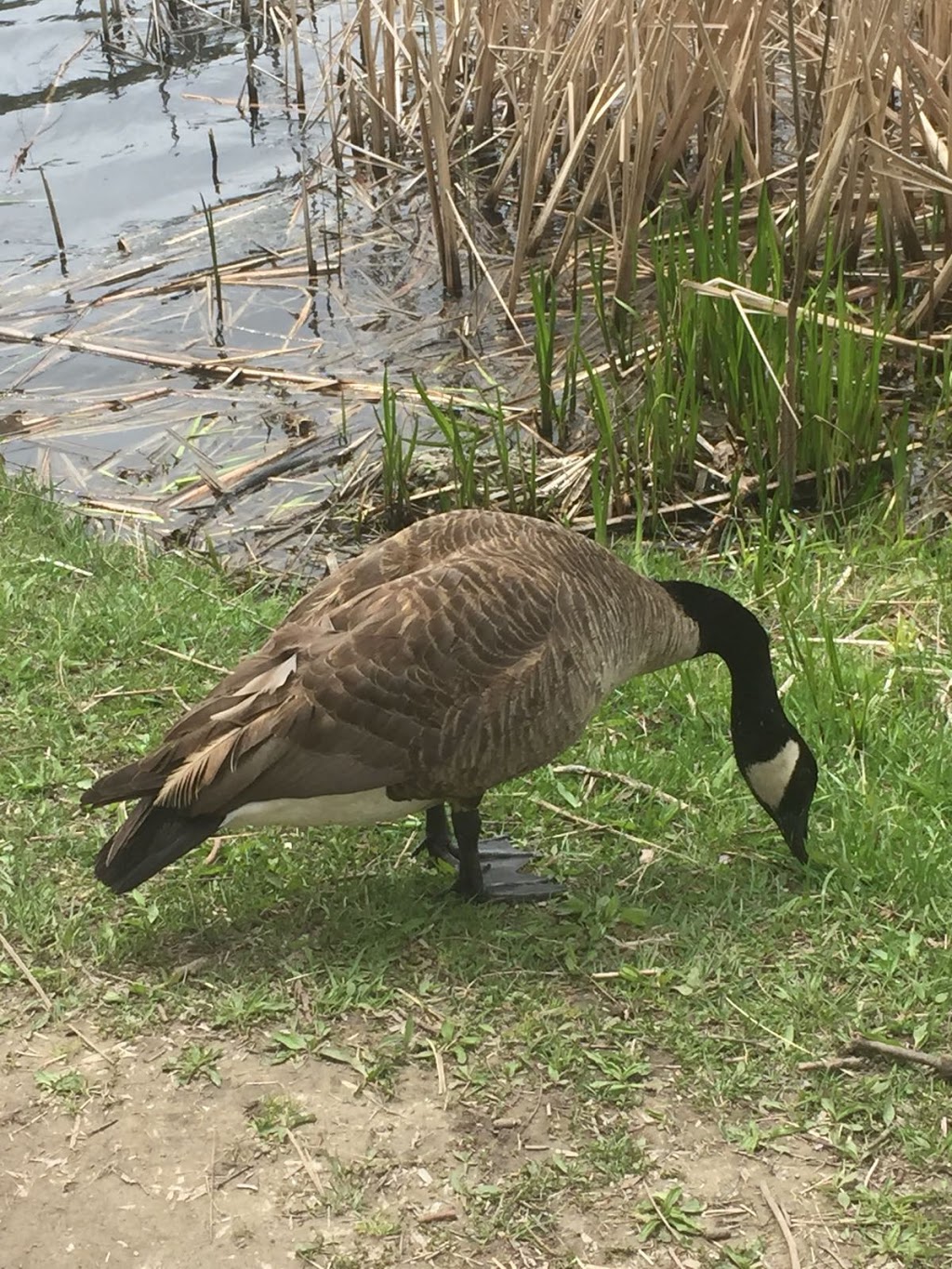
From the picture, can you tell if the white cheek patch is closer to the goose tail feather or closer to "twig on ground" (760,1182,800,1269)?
"twig on ground" (760,1182,800,1269)

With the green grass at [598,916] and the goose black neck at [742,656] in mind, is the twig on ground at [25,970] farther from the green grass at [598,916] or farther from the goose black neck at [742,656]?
the goose black neck at [742,656]

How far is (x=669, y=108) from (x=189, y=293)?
294 centimetres

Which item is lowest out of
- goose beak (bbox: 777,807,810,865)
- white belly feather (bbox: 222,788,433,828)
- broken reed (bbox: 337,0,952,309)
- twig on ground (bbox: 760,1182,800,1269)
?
twig on ground (bbox: 760,1182,800,1269)

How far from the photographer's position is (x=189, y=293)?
8422mm

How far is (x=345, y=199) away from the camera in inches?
369

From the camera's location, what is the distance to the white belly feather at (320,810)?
3.55 meters

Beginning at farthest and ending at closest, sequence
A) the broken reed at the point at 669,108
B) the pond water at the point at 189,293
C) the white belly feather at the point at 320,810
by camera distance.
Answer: the pond water at the point at 189,293 < the broken reed at the point at 669,108 < the white belly feather at the point at 320,810

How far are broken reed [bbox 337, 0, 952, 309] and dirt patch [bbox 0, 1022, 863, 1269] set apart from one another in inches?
130

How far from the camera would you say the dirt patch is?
9.43 feet

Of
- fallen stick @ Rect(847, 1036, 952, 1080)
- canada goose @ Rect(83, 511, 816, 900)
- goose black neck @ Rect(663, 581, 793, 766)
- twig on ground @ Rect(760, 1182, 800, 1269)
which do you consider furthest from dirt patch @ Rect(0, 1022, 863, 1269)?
goose black neck @ Rect(663, 581, 793, 766)

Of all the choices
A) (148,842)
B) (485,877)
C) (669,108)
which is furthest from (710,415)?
(148,842)

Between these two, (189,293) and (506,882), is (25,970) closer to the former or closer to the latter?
(506,882)

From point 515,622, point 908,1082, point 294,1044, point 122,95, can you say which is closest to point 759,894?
point 908,1082

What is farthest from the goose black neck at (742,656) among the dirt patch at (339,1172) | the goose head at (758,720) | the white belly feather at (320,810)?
the dirt patch at (339,1172)
